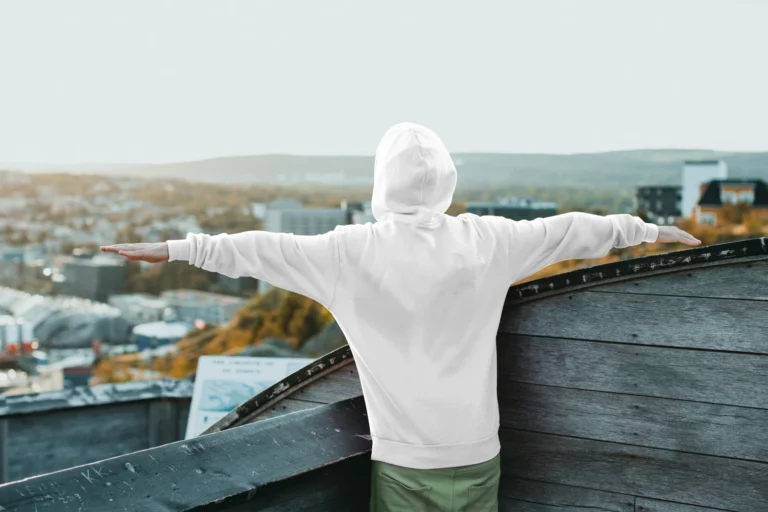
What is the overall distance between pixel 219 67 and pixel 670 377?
7.34 metres

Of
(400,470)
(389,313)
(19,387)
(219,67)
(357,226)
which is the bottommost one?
(19,387)

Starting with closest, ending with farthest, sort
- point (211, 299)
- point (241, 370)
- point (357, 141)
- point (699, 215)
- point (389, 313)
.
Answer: point (389, 313) → point (241, 370) → point (699, 215) → point (211, 299) → point (357, 141)

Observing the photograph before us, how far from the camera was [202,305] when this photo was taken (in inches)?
290

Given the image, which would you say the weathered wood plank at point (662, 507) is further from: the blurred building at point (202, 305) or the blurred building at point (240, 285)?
the blurred building at point (202, 305)

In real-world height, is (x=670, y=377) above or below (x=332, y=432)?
above

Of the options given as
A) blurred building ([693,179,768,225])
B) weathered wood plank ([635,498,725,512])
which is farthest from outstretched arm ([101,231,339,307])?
blurred building ([693,179,768,225])

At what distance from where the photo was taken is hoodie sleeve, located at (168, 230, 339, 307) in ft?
4.51

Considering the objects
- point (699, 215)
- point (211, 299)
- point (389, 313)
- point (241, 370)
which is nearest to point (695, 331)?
point (389, 313)

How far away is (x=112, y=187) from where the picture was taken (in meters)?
7.71

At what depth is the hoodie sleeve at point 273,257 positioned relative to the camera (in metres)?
1.38

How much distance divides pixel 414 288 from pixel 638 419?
0.54 metres

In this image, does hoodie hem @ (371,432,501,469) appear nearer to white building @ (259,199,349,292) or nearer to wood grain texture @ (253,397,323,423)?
wood grain texture @ (253,397,323,423)

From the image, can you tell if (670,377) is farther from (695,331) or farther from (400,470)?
(400,470)

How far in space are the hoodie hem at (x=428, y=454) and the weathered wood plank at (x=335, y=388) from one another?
0.39 meters
